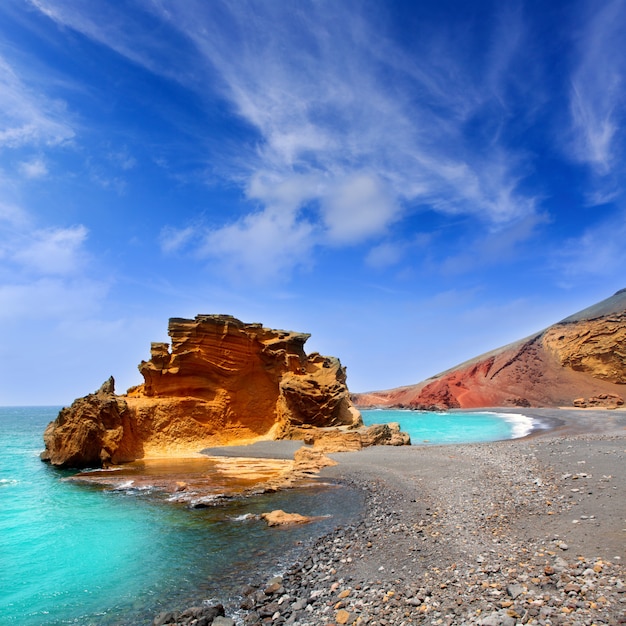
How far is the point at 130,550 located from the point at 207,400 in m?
16.8

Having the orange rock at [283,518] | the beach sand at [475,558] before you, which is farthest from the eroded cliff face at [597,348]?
the orange rock at [283,518]

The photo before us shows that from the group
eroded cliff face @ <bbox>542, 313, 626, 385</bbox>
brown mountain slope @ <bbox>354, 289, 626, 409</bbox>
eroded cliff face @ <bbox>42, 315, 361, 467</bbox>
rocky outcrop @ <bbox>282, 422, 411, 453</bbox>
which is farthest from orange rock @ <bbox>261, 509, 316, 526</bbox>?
eroded cliff face @ <bbox>542, 313, 626, 385</bbox>

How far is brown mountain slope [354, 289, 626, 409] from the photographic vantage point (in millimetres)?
56812

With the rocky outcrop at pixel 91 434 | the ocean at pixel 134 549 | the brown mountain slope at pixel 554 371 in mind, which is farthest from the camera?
the brown mountain slope at pixel 554 371

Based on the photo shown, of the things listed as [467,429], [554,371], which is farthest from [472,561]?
[554,371]

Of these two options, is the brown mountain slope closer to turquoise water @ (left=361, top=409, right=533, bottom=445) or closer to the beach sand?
turquoise water @ (left=361, top=409, right=533, bottom=445)

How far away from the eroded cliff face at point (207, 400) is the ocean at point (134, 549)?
20.9 ft

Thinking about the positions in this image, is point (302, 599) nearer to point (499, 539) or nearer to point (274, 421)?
point (499, 539)

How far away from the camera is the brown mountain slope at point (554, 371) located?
56.8 m

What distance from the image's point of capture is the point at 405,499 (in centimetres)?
1116

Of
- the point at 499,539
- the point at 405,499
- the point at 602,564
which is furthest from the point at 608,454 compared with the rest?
the point at 602,564

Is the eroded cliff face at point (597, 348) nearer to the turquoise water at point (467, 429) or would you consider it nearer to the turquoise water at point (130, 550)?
the turquoise water at point (467, 429)

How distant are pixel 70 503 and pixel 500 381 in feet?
253

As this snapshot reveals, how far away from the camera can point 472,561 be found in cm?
634
